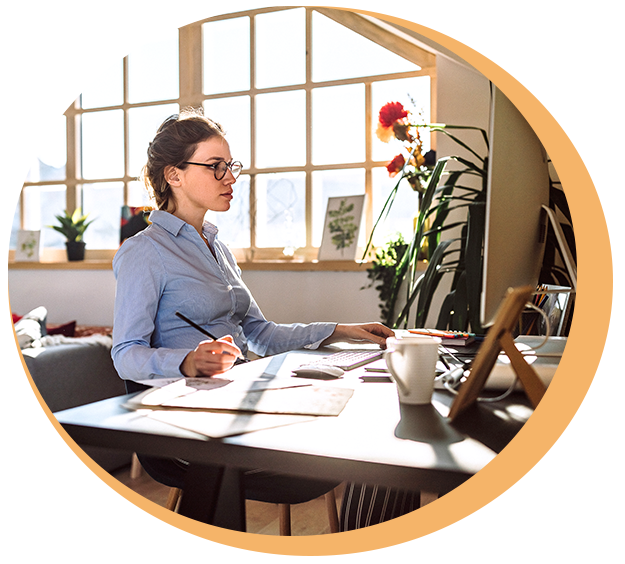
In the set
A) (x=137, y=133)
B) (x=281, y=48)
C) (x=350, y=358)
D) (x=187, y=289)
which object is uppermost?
(x=281, y=48)

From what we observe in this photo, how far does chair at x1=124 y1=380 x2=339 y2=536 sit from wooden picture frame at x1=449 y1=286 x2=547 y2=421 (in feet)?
0.64

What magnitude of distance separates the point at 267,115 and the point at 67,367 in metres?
1.76

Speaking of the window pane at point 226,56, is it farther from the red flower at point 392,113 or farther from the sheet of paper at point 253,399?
the sheet of paper at point 253,399

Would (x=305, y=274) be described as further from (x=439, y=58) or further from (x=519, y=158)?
(x=519, y=158)

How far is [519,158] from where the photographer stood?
0.84 m

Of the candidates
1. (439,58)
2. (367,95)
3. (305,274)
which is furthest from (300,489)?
(367,95)

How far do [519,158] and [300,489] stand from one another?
0.61 m

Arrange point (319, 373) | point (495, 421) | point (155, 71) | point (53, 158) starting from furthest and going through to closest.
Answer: point (53, 158) → point (155, 71) → point (319, 373) → point (495, 421)

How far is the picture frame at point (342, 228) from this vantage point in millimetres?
2771

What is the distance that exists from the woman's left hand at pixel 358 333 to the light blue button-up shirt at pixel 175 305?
2cm

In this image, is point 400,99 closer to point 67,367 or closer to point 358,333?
point 358,333

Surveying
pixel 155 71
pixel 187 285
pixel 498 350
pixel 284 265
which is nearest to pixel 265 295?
pixel 284 265

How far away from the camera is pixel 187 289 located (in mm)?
1178

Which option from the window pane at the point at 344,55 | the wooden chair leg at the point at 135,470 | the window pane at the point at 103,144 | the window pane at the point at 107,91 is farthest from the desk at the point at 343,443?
the window pane at the point at 107,91
